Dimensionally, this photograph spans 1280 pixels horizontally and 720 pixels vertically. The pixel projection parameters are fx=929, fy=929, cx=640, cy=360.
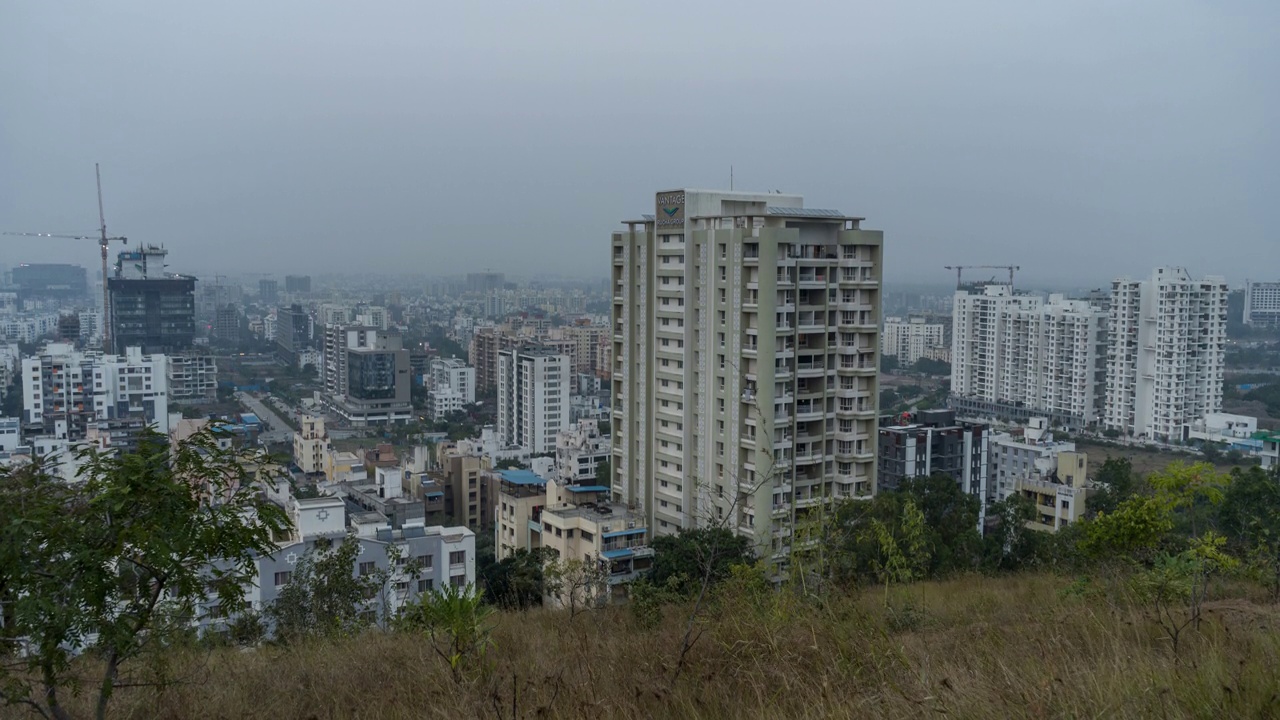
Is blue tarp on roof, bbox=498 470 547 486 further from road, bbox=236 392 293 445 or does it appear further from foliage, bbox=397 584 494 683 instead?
foliage, bbox=397 584 494 683

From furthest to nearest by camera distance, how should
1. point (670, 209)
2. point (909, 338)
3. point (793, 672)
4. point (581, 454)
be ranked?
1. point (909, 338)
2. point (581, 454)
3. point (670, 209)
4. point (793, 672)

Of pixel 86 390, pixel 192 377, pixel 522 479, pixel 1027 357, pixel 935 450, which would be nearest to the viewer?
pixel 522 479

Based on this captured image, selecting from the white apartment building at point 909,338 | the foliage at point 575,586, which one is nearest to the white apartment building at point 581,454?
the foliage at point 575,586

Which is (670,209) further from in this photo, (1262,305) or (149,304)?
(1262,305)

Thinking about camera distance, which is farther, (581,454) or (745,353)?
(581,454)

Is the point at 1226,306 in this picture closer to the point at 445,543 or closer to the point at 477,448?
Result: the point at 477,448

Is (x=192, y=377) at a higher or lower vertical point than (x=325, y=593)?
lower

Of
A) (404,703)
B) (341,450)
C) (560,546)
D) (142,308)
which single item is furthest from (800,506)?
(142,308)

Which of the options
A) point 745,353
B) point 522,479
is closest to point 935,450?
point 745,353

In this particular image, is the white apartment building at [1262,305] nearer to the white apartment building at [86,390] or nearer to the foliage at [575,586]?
the foliage at [575,586]
